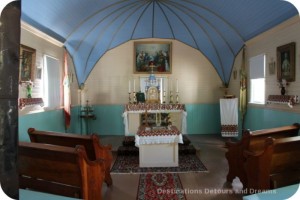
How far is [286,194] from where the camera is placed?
1.87m

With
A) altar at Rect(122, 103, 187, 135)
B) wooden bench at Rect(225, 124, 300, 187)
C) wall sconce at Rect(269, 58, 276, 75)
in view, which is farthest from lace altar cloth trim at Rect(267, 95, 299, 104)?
altar at Rect(122, 103, 187, 135)

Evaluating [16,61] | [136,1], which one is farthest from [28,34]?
[16,61]

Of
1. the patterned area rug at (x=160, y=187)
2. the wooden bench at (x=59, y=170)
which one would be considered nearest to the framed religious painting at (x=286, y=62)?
the patterned area rug at (x=160, y=187)

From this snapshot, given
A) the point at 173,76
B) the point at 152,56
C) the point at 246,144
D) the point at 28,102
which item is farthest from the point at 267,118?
the point at 28,102

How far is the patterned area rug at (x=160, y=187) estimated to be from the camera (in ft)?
11.8

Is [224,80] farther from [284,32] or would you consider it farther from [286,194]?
[286,194]

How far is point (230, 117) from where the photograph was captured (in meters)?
7.50

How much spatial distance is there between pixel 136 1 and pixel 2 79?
6.36 m

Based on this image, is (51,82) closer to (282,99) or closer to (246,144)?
(246,144)

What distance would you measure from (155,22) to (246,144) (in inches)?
232

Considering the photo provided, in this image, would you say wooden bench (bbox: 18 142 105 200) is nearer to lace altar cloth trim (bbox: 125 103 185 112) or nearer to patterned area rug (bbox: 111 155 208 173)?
patterned area rug (bbox: 111 155 208 173)

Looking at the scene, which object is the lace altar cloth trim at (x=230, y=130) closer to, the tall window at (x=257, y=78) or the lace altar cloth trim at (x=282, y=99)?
the tall window at (x=257, y=78)

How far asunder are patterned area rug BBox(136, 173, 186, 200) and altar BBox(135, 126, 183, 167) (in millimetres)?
474

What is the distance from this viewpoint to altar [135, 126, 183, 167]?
502 centimetres
